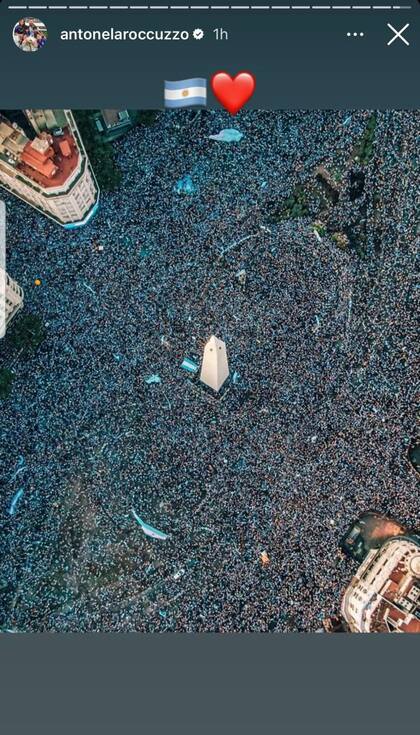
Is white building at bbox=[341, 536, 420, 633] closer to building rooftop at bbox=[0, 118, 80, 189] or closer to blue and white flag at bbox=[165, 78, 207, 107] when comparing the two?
blue and white flag at bbox=[165, 78, 207, 107]

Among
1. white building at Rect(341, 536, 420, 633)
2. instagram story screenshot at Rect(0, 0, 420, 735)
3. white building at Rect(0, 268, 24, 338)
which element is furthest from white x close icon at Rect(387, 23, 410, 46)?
white building at Rect(341, 536, 420, 633)

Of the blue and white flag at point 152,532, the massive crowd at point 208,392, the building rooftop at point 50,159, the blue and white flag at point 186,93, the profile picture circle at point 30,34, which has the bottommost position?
the blue and white flag at point 152,532

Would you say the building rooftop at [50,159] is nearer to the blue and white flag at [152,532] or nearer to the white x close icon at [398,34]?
the white x close icon at [398,34]

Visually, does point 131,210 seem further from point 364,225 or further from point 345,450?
point 345,450

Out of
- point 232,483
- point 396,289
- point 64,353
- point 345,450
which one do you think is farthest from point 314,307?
point 64,353

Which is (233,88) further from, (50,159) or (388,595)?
(388,595)

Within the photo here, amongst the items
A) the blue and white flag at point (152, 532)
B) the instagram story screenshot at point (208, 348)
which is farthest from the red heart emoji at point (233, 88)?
the blue and white flag at point (152, 532)

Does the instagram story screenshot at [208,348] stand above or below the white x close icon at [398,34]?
below

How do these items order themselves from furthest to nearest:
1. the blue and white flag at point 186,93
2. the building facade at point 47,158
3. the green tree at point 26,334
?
the green tree at point 26,334 → the building facade at point 47,158 → the blue and white flag at point 186,93
